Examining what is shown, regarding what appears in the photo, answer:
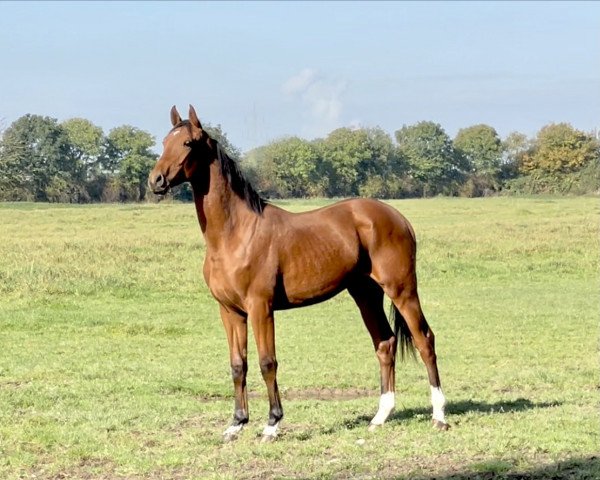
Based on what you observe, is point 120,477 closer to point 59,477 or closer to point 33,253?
point 59,477

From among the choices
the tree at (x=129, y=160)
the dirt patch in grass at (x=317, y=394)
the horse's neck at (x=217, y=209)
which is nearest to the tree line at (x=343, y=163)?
the tree at (x=129, y=160)

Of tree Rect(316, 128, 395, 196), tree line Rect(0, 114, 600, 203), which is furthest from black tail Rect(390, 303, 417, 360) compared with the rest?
tree Rect(316, 128, 395, 196)

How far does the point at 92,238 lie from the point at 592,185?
138 ft

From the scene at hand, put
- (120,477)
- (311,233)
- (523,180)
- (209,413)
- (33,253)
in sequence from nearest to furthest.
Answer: (120,477)
(311,233)
(209,413)
(33,253)
(523,180)

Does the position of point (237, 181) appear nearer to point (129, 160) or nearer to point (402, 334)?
point (402, 334)

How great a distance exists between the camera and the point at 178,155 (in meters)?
7.16

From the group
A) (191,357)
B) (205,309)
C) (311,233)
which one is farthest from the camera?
(205,309)

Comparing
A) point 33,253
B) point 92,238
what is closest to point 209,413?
point 33,253

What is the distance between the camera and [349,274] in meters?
7.69

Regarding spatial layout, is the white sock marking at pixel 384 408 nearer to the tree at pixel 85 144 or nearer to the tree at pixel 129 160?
the tree at pixel 129 160

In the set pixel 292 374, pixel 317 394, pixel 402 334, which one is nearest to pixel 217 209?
pixel 402 334

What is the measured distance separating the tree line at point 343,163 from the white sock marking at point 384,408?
5408 cm

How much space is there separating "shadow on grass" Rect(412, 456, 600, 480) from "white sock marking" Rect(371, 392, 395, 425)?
1.64 metres

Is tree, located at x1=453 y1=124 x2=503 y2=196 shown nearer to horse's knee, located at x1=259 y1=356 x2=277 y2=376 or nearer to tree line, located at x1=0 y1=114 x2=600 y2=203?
tree line, located at x1=0 y1=114 x2=600 y2=203
